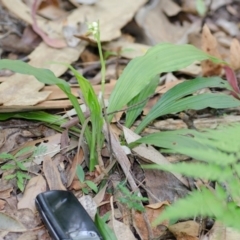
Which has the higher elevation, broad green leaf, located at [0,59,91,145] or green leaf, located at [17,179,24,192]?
broad green leaf, located at [0,59,91,145]

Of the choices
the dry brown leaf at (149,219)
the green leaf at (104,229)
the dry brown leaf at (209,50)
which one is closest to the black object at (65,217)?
the green leaf at (104,229)

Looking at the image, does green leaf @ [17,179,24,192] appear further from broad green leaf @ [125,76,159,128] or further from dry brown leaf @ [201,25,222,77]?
dry brown leaf @ [201,25,222,77]

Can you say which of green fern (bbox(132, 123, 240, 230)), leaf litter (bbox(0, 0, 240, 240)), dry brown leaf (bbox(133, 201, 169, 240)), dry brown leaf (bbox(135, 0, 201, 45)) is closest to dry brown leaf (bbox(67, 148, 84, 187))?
leaf litter (bbox(0, 0, 240, 240))

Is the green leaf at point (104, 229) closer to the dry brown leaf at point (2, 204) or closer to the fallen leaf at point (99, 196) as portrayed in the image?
the fallen leaf at point (99, 196)

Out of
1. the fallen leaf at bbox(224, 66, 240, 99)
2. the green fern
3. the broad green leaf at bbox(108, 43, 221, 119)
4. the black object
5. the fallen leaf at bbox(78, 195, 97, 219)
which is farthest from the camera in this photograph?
the fallen leaf at bbox(224, 66, 240, 99)

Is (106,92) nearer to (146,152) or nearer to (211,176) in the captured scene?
(146,152)
